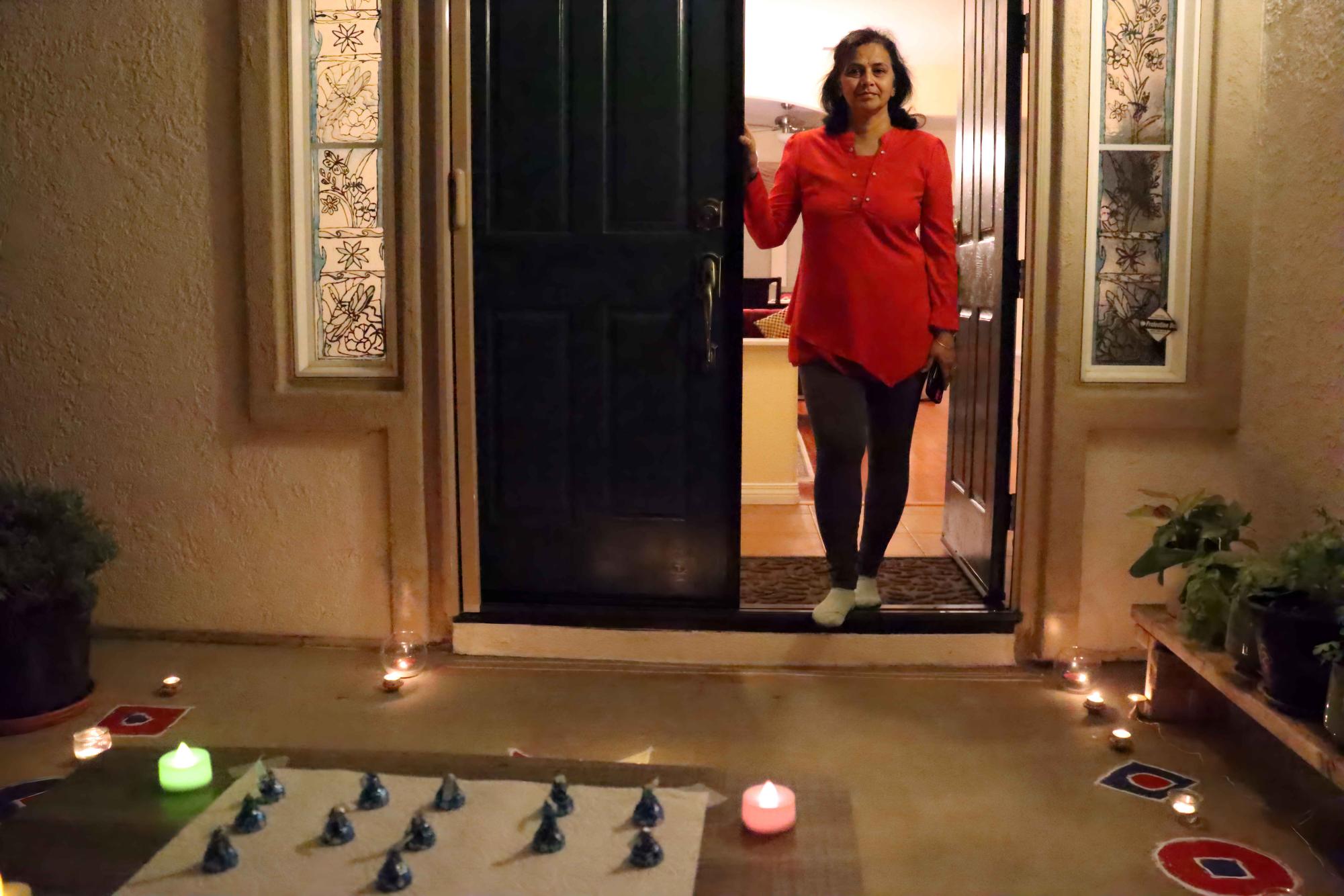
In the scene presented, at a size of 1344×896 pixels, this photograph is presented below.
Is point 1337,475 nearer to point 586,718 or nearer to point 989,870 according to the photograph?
point 989,870

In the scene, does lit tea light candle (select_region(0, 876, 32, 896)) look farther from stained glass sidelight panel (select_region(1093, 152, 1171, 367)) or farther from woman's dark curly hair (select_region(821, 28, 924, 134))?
stained glass sidelight panel (select_region(1093, 152, 1171, 367))

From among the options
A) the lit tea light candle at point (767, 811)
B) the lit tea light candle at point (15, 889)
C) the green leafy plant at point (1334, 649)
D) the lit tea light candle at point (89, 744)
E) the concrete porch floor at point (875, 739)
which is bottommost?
the concrete porch floor at point (875, 739)

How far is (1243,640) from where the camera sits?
7.70 feet

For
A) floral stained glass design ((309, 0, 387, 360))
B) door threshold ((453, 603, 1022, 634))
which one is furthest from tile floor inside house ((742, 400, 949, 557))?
floral stained glass design ((309, 0, 387, 360))

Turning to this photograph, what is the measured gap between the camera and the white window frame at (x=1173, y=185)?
9.62ft

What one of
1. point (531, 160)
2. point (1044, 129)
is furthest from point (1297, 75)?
point (531, 160)

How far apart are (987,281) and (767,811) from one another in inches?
77.8

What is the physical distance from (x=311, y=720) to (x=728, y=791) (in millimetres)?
1156

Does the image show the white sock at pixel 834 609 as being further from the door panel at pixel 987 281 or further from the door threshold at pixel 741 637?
the door panel at pixel 987 281

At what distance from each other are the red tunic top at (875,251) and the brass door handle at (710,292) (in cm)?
14

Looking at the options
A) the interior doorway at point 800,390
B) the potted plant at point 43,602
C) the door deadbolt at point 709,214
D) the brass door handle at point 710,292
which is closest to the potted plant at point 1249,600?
the interior doorway at point 800,390

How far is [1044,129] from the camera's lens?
2959mm

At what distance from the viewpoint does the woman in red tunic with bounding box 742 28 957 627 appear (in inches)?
117

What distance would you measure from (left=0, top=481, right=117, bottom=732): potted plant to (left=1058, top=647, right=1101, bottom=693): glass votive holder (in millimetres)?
2521
